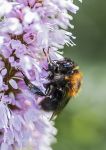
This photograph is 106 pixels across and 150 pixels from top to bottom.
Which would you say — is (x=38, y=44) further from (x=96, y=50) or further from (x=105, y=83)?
(x=96, y=50)

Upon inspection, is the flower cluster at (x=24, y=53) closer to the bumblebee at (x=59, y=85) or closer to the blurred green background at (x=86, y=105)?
the bumblebee at (x=59, y=85)

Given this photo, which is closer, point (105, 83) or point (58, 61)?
point (58, 61)

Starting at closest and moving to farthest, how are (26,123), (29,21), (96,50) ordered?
(29,21)
(26,123)
(96,50)

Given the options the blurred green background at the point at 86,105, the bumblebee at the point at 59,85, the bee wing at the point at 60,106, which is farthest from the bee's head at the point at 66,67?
the blurred green background at the point at 86,105

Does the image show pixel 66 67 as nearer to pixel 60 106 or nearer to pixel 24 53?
pixel 60 106

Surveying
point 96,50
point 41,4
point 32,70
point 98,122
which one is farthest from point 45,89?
point 96,50

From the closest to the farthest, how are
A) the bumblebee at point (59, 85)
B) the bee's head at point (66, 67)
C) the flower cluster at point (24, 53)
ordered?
the flower cluster at point (24, 53) < the bumblebee at point (59, 85) < the bee's head at point (66, 67)

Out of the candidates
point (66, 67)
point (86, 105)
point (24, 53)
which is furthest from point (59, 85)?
point (86, 105)
